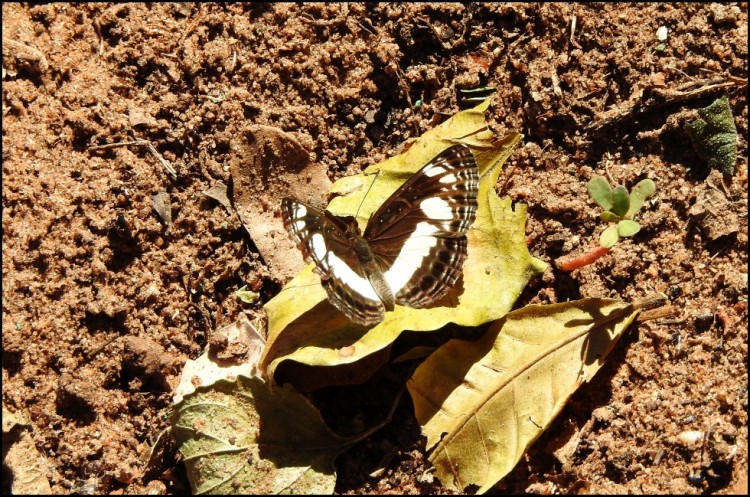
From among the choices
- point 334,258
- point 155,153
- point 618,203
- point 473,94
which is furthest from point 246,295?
point 618,203

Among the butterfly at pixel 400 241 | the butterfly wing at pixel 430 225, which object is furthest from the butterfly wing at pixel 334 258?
the butterfly wing at pixel 430 225

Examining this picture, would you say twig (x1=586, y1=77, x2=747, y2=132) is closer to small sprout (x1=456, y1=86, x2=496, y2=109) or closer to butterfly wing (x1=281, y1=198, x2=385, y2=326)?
small sprout (x1=456, y1=86, x2=496, y2=109)

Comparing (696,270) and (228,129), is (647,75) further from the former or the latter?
(228,129)

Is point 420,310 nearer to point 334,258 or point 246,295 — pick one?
point 334,258

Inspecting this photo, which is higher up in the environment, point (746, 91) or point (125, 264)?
point (746, 91)

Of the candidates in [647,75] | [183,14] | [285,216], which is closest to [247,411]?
[285,216]

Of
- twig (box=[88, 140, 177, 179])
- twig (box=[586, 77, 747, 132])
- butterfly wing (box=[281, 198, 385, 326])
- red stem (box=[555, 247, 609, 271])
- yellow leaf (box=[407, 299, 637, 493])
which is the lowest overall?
yellow leaf (box=[407, 299, 637, 493])

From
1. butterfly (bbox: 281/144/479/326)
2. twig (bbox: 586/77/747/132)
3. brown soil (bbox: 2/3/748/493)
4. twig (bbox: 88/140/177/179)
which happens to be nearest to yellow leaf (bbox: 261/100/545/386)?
butterfly (bbox: 281/144/479/326)
